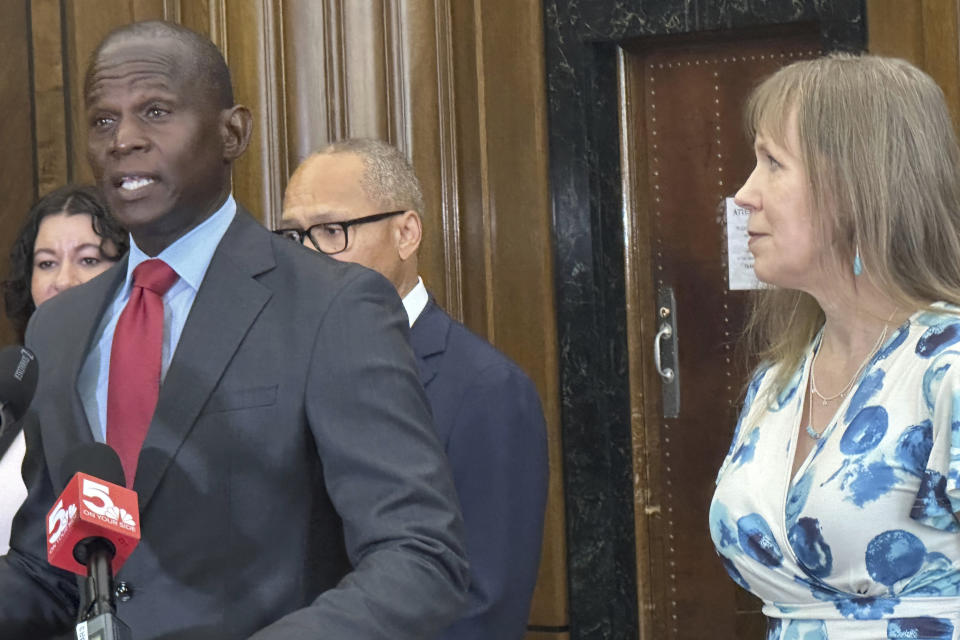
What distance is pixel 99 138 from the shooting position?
197 cm

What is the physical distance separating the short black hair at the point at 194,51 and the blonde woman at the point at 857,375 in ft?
3.02

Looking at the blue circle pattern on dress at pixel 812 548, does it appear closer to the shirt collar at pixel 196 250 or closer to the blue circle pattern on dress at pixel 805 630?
the blue circle pattern on dress at pixel 805 630

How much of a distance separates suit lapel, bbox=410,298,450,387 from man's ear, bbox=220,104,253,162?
999 mm

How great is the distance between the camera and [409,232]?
3.52 meters

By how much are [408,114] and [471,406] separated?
6.62 feet

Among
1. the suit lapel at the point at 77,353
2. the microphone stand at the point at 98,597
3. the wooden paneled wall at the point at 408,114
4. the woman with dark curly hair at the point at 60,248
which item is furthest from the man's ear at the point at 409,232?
the microphone stand at the point at 98,597

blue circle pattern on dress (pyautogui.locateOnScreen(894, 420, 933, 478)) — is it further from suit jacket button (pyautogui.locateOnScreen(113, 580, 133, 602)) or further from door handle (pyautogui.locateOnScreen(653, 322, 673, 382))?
door handle (pyautogui.locateOnScreen(653, 322, 673, 382))

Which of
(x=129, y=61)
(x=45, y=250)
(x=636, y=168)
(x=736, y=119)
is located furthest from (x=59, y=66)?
(x=129, y=61)

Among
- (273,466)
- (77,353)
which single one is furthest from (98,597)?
(77,353)

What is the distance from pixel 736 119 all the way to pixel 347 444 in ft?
10.8

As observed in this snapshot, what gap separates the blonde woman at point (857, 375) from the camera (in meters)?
2.19

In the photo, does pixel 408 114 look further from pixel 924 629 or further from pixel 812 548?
pixel 924 629

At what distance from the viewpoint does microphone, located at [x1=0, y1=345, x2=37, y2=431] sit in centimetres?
151

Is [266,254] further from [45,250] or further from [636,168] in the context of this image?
[636,168]
